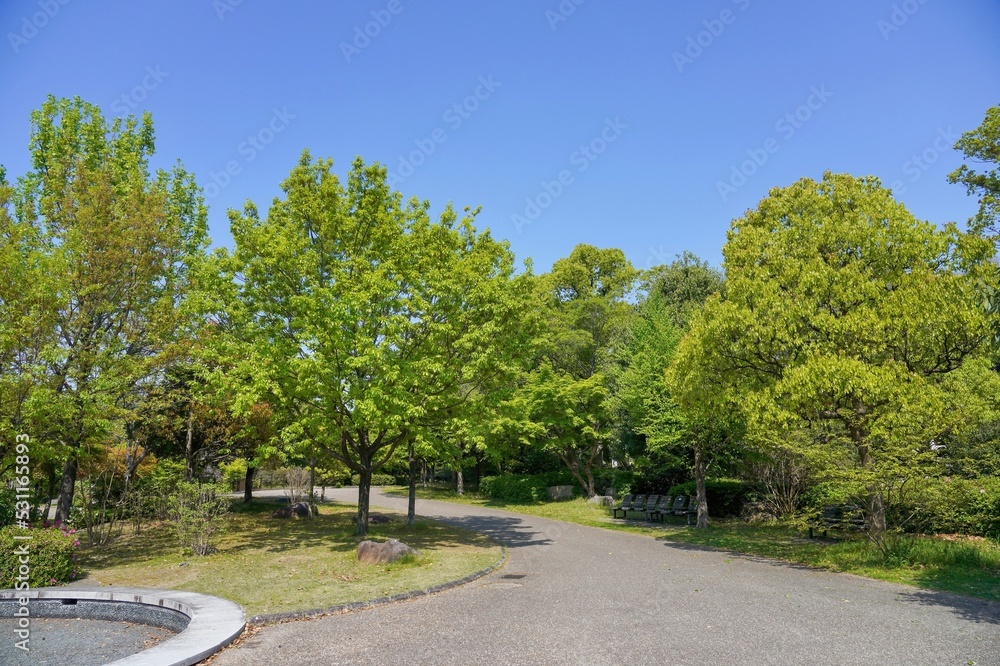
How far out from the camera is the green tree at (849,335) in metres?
11.9

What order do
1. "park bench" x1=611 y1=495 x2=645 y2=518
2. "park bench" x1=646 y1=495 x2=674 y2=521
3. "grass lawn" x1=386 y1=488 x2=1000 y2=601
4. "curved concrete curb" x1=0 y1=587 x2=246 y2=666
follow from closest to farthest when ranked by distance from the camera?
"curved concrete curb" x1=0 y1=587 x2=246 y2=666 < "grass lawn" x1=386 y1=488 x2=1000 y2=601 < "park bench" x1=646 y1=495 x2=674 y2=521 < "park bench" x1=611 y1=495 x2=645 y2=518

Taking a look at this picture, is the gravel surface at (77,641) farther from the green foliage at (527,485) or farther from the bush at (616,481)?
the green foliage at (527,485)

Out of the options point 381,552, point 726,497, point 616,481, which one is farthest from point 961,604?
point 616,481

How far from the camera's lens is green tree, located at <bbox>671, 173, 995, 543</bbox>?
39.2 feet

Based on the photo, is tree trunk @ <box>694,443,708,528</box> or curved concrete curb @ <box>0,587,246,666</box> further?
tree trunk @ <box>694,443,708,528</box>

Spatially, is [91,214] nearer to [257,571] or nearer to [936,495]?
[257,571]

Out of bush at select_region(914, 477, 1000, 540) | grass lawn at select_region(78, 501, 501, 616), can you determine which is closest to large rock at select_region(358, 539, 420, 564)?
grass lawn at select_region(78, 501, 501, 616)

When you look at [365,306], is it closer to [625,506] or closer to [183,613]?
[183,613]

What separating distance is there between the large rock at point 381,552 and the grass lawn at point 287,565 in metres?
0.22

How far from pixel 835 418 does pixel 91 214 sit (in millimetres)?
18524

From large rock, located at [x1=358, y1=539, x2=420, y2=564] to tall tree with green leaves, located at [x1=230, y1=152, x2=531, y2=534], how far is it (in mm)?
2765

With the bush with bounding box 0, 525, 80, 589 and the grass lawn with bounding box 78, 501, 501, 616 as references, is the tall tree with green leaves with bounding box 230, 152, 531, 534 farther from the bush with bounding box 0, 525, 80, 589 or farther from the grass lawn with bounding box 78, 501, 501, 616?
the bush with bounding box 0, 525, 80, 589

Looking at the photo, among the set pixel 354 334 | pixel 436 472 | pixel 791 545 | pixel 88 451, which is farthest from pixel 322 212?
pixel 436 472

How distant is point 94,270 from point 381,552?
360 inches
